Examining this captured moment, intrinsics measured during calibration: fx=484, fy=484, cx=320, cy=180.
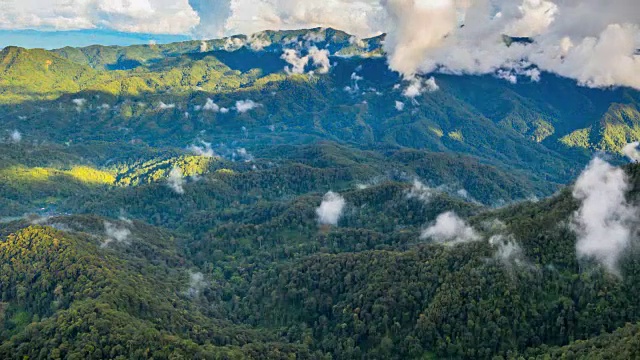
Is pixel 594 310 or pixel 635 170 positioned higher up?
pixel 635 170

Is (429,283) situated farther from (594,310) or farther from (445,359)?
(594,310)

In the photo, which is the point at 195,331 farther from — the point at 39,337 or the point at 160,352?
the point at 39,337

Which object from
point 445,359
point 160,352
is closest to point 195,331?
point 160,352

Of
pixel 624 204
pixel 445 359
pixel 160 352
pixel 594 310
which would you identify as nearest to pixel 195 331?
pixel 160 352

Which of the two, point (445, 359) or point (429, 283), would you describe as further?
point (429, 283)

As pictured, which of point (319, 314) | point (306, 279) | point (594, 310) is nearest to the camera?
point (594, 310)

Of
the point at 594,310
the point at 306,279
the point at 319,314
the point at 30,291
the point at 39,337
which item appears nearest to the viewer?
the point at 39,337

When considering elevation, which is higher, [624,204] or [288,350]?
[624,204]

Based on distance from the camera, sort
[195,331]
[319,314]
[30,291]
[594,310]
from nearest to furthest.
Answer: [594,310] < [195,331] < [30,291] < [319,314]

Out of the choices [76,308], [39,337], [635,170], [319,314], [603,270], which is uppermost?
[635,170]
